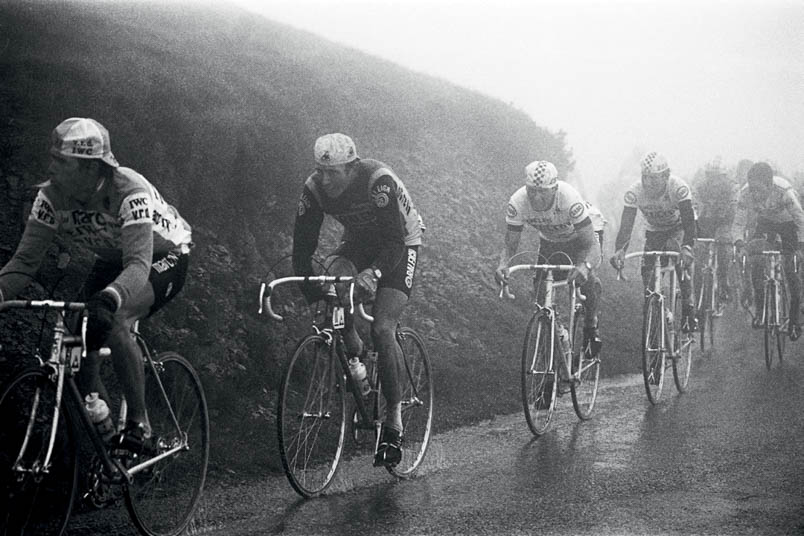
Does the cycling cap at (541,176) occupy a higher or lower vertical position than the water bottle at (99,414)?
higher

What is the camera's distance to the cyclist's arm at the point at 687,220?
401 inches

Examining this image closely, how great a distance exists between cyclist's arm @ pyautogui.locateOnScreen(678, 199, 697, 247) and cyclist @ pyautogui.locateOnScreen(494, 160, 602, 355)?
176 cm

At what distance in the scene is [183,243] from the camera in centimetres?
516

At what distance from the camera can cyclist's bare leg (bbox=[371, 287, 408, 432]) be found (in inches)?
242

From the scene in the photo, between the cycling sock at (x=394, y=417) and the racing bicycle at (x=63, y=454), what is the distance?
167cm

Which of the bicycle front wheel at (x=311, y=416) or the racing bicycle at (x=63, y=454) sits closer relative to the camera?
the racing bicycle at (x=63, y=454)

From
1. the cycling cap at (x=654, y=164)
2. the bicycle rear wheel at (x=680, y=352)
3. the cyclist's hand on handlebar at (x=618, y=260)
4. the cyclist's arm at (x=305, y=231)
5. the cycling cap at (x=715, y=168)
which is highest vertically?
the cycling cap at (x=715, y=168)

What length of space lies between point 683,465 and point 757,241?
22.9 feet

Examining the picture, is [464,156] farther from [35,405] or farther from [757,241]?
[35,405]

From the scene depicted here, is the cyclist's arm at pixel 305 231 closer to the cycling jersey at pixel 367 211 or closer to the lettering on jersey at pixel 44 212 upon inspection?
the cycling jersey at pixel 367 211

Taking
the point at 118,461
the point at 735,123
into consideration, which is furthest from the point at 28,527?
the point at 735,123

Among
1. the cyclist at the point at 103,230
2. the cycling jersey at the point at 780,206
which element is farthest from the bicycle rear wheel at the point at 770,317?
the cyclist at the point at 103,230

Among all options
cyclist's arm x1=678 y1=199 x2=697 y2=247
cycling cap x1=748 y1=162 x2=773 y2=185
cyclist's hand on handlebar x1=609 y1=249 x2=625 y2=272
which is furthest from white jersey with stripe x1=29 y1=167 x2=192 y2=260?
cycling cap x1=748 y1=162 x2=773 y2=185

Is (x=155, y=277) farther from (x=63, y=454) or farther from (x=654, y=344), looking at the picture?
(x=654, y=344)
